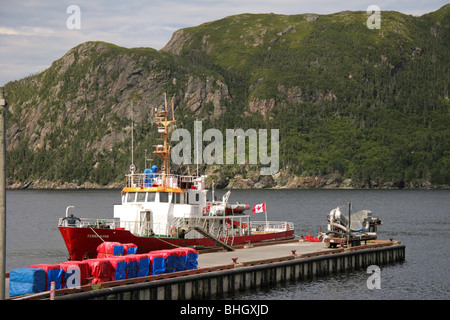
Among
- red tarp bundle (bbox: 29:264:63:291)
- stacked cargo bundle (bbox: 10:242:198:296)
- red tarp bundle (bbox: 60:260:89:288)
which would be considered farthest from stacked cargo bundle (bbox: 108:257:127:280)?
red tarp bundle (bbox: 29:264:63:291)

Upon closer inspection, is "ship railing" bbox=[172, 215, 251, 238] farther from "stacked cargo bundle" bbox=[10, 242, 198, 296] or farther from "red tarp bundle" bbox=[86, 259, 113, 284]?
"red tarp bundle" bbox=[86, 259, 113, 284]

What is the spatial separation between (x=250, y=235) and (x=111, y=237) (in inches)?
579

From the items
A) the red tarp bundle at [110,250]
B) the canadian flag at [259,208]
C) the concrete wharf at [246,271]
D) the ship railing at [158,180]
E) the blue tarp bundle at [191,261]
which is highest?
the ship railing at [158,180]

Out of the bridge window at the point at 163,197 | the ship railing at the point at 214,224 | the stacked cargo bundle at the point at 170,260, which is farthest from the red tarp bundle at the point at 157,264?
the bridge window at the point at 163,197

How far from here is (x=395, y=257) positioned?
5669cm

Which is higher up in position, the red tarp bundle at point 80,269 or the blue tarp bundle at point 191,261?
the red tarp bundle at point 80,269

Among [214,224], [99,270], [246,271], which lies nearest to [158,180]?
[214,224]

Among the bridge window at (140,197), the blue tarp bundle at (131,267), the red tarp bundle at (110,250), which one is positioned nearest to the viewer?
the blue tarp bundle at (131,267)

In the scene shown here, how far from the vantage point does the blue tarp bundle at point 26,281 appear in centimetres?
2905

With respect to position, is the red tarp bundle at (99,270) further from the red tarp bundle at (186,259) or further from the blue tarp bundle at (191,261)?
the blue tarp bundle at (191,261)

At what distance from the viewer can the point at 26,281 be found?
2912 centimetres

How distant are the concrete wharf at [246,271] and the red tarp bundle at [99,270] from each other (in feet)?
2.27

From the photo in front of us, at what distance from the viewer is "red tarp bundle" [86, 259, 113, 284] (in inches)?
1256
